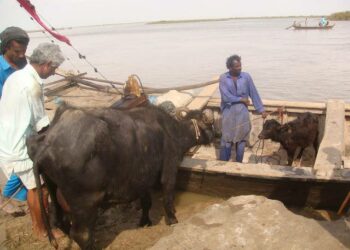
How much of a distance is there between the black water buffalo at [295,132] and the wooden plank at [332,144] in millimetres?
328

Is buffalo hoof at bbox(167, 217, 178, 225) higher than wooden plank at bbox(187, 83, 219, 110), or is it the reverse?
wooden plank at bbox(187, 83, 219, 110)

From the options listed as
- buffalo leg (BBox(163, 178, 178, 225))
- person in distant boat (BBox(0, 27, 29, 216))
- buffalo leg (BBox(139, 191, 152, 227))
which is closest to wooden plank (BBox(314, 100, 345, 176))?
buffalo leg (BBox(163, 178, 178, 225))

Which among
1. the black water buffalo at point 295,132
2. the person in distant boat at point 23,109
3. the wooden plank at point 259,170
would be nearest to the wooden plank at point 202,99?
the black water buffalo at point 295,132

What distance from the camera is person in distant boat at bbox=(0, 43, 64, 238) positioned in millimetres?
3367

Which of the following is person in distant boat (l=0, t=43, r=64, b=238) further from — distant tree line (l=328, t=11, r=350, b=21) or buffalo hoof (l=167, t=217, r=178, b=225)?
distant tree line (l=328, t=11, r=350, b=21)

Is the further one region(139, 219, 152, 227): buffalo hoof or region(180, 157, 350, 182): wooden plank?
region(139, 219, 152, 227): buffalo hoof

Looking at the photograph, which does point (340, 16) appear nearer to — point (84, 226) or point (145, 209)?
point (145, 209)

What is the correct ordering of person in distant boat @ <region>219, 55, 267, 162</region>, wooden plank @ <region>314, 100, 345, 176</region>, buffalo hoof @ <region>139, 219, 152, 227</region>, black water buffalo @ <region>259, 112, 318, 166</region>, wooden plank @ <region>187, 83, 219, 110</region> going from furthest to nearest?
wooden plank @ <region>187, 83, 219, 110</region>, black water buffalo @ <region>259, 112, 318, 166</region>, person in distant boat @ <region>219, 55, 267, 162</region>, buffalo hoof @ <region>139, 219, 152, 227</region>, wooden plank @ <region>314, 100, 345, 176</region>

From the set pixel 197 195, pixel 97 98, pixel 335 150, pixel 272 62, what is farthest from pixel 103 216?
pixel 272 62

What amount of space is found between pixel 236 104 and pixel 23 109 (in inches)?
132

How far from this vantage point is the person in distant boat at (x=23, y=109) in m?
3.37

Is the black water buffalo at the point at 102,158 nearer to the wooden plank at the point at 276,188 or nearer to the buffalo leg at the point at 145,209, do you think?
the buffalo leg at the point at 145,209

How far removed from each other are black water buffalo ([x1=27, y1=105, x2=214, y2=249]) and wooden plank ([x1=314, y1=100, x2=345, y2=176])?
1.82 m

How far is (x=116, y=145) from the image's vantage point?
3.46 metres
